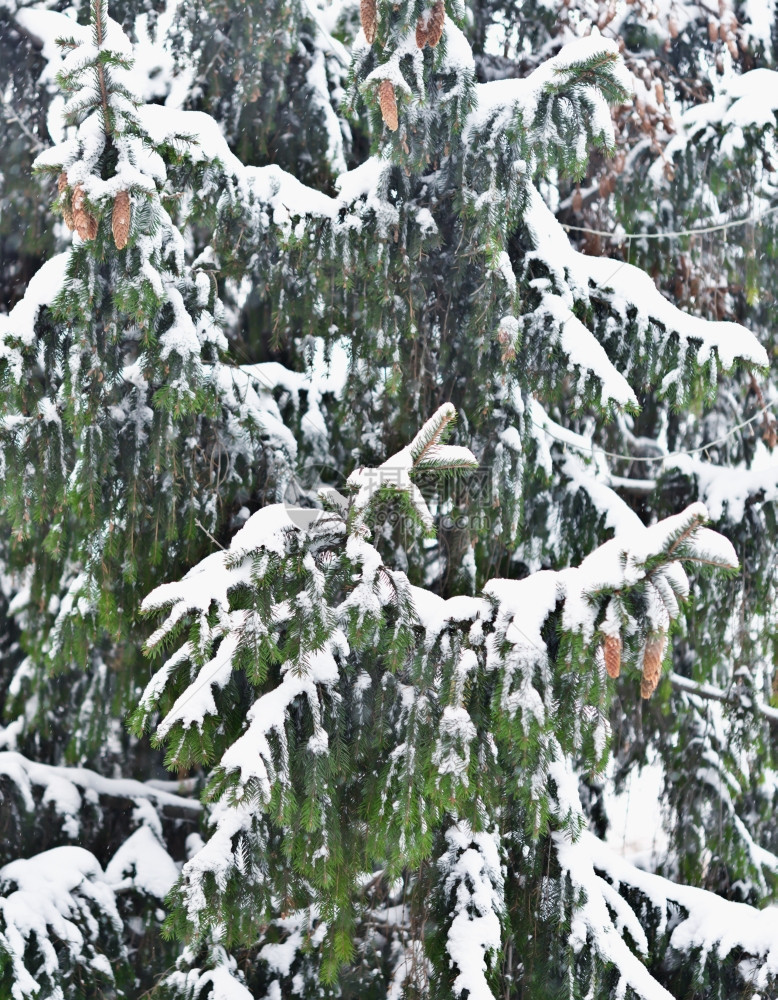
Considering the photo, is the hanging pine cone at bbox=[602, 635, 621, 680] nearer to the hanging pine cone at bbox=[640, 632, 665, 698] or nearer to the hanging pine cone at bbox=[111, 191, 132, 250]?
the hanging pine cone at bbox=[640, 632, 665, 698]

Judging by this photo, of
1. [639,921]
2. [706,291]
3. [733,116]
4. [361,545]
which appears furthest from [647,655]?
[706,291]

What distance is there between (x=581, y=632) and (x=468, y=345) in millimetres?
1461

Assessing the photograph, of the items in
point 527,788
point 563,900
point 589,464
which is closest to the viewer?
point 527,788

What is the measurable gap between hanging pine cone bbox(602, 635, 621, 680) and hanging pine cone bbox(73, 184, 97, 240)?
58.1 inches

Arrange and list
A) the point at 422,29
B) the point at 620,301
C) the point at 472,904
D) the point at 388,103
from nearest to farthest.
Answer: the point at 388,103
the point at 422,29
the point at 472,904
the point at 620,301

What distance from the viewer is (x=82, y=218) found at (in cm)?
209

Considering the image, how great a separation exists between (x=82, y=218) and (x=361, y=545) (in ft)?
3.22

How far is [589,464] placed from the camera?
141 inches

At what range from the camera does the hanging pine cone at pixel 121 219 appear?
6.91 ft

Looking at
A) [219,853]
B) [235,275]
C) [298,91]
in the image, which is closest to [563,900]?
[219,853]

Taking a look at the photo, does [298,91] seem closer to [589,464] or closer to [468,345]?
[468,345]

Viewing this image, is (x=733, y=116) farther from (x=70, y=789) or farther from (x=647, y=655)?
(x=70, y=789)

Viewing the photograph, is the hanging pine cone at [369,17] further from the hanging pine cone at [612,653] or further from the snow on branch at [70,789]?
the snow on branch at [70,789]

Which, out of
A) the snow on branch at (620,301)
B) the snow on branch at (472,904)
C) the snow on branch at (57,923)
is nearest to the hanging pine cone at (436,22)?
the snow on branch at (620,301)
